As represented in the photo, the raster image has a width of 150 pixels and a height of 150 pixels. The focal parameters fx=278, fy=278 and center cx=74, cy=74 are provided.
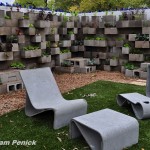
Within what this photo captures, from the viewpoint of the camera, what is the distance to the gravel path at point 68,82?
656 centimetres

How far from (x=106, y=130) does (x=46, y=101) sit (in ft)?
6.49

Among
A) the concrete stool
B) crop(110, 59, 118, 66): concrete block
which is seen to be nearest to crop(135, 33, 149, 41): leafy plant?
crop(110, 59, 118, 66): concrete block

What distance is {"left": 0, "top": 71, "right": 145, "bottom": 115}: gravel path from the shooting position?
258 inches

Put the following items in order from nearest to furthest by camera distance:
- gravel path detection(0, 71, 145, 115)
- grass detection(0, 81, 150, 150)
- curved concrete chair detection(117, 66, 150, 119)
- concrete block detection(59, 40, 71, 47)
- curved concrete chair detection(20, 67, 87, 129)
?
grass detection(0, 81, 150, 150) → curved concrete chair detection(20, 67, 87, 129) → curved concrete chair detection(117, 66, 150, 119) → gravel path detection(0, 71, 145, 115) → concrete block detection(59, 40, 71, 47)

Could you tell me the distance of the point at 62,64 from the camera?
10836 mm

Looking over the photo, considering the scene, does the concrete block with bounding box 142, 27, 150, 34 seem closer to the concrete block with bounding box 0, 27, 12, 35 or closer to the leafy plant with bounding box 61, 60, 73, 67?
the leafy plant with bounding box 61, 60, 73, 67

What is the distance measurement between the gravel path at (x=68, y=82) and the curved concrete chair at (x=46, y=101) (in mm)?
913

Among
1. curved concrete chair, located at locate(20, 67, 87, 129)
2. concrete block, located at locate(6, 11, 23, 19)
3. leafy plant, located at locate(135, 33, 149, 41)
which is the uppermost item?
concrete block, located at locate(6, 11, 23, 19)

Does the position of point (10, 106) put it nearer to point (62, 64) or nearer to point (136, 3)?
point (62, 64)

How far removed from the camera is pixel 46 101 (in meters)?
5.64

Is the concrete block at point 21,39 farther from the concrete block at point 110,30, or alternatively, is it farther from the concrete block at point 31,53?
the concrete block at point 110,30

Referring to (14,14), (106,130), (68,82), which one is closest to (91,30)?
(68,82)

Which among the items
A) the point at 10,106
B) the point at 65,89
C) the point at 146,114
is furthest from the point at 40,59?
the point at 146,114

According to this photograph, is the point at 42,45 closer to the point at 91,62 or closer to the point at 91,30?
the point at 91,62
